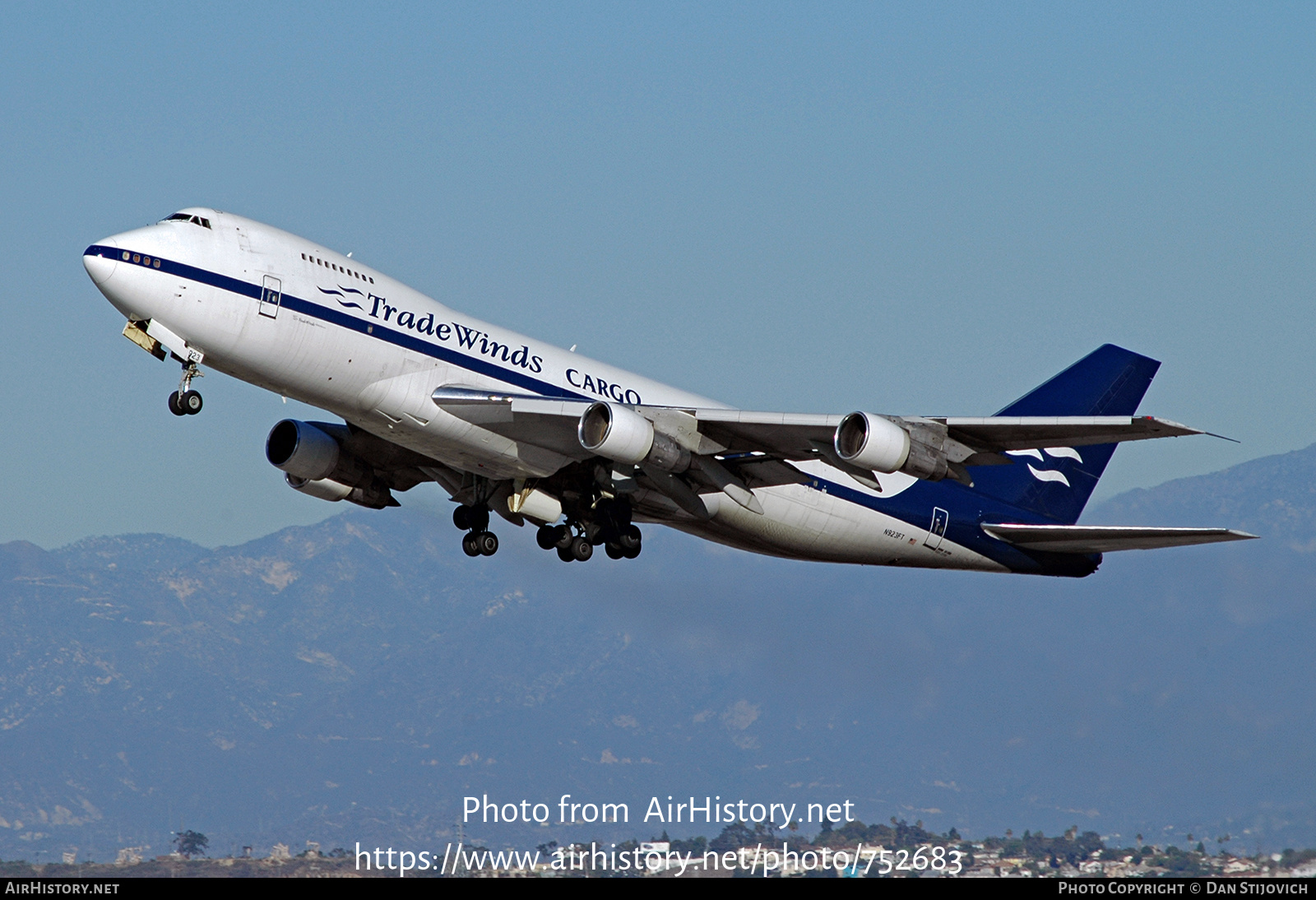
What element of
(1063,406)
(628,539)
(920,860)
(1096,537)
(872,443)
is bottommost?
(920,860)

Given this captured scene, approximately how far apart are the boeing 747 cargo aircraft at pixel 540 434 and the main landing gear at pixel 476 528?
0.06m

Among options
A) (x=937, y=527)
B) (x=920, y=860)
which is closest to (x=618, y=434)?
(x=937, y=527)

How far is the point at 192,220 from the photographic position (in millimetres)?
29844

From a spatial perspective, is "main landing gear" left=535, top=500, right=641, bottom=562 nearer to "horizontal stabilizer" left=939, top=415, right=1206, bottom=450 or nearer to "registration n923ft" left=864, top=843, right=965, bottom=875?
"horizontal stabilizer" left=939, top=415, right=1206, bottom=450

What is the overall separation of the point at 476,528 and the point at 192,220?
10668 mm

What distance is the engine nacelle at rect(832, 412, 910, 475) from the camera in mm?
29969

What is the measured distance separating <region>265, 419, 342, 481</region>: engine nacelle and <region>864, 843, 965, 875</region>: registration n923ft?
89.7 feet

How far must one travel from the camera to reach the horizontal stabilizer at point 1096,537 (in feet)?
109

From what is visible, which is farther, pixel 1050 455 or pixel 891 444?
pixel 1050 455

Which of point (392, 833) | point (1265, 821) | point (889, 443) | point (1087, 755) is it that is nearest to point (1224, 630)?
point (1087, 755)

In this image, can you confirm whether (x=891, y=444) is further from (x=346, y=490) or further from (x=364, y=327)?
(x=346, y=490)

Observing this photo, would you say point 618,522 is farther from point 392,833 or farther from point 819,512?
point 392,833

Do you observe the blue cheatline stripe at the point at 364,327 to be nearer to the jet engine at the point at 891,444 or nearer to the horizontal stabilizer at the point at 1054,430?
the jet engine at the point at 891,444

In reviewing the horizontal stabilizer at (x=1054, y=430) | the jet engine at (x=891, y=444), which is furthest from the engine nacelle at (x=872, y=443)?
the horizontal stabilizer at (x=1054, y=430)
